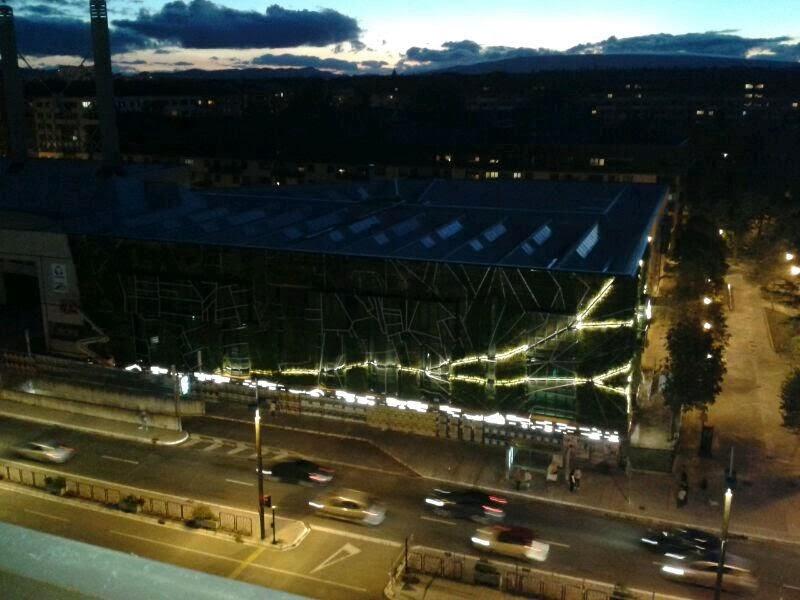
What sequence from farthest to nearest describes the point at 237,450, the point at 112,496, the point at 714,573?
the point at 237,450
the point at 112,496
the point at 714,573

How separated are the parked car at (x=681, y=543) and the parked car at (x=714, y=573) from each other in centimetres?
37

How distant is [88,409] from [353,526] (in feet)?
51.8

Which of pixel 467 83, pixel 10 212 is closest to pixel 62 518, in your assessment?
pixel 10 212

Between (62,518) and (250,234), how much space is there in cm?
1711

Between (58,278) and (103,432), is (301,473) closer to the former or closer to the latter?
(103,432)

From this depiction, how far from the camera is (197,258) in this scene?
35.1 meters

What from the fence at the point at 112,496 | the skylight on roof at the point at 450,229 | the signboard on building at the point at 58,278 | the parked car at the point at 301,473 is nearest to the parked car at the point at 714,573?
the parked car at the point at 301,473

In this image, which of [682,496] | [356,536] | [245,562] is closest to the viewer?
[245,562]

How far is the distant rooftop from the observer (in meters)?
34.2

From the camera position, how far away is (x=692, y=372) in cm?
3016

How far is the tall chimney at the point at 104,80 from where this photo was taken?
1922 inches

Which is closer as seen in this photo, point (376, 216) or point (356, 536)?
point (356, 536)

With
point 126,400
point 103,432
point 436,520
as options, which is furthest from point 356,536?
point 126,400

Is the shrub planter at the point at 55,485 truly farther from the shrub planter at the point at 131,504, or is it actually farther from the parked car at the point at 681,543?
the parked car at the point at 681,543
